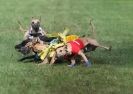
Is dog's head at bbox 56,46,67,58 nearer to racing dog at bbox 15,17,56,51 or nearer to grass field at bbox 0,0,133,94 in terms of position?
grass field at bbox 0,0,133,94

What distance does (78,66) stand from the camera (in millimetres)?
13836

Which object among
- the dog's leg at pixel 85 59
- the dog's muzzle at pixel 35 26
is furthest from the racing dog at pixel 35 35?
the dog's leg at pixel 85 59

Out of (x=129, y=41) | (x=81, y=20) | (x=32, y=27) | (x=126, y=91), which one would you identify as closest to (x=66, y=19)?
(x=81, y=20)

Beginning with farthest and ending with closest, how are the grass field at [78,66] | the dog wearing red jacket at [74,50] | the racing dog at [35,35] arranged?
1. the racing dog at [35,35]
2. the dog wearing red jacket at [74,50]
3. the grass field at [78,66]

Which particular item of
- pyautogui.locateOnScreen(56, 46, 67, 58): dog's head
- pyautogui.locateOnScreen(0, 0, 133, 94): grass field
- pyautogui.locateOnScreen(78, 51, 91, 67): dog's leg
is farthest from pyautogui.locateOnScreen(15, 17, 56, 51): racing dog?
pyautogui.locateOnScreen(78, 51, 91, 67): dog's leg

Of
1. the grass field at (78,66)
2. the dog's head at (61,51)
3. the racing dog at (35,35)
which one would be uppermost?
the racing dog at (35,35)

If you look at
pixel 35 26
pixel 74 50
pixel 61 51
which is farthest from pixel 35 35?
pixel 74 50

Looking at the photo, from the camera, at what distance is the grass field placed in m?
12.0

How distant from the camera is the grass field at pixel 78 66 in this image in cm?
1201

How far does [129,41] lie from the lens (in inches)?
718

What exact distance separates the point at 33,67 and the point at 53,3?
51.6 ft

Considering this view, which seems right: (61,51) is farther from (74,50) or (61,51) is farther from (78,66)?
(78,66)

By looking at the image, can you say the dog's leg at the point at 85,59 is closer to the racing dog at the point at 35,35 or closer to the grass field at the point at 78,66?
the grass field at the point at 78,66

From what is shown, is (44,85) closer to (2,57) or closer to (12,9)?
(2,57)
